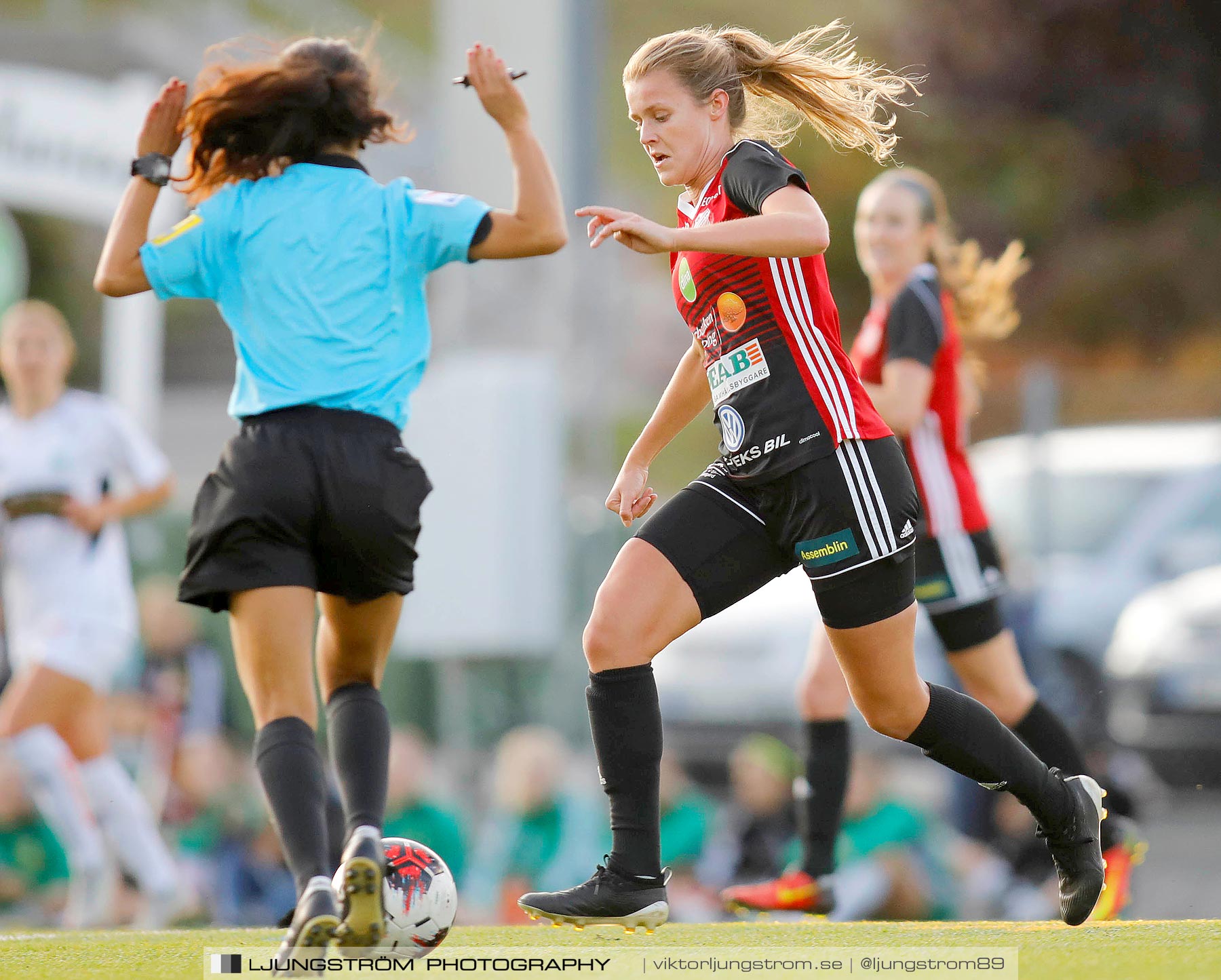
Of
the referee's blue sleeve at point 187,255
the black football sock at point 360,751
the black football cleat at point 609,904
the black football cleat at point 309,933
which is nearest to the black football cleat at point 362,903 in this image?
the black football cleat at point 309,933

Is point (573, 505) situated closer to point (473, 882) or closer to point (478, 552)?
point (478, 552)

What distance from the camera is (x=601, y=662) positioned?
390cm

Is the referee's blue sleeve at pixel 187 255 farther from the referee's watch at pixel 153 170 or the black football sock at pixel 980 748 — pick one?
the black football sock at pixel 980 748

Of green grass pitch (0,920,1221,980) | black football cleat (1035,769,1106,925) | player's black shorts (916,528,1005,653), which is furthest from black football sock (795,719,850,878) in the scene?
black football cleat (1035,769,1106,925)

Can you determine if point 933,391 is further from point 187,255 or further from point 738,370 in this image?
point 187,255

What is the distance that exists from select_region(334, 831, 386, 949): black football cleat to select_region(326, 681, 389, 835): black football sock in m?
0.20

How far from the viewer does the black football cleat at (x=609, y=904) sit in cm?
382

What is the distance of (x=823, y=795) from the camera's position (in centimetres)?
508

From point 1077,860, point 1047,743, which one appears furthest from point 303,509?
point 1047,743

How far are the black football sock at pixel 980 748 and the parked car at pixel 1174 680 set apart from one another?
20.6ft

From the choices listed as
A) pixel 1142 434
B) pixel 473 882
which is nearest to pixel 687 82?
pixel 473 882

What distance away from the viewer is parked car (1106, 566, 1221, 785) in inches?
399

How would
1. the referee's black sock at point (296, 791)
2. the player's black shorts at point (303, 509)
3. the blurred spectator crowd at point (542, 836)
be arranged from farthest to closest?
the blurred spectator crowd at point (542, 836)
the player's black shorts at point (303, 509)
the referee's black sock at point (296, 791)

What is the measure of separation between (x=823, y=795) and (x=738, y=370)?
173 centimetres
